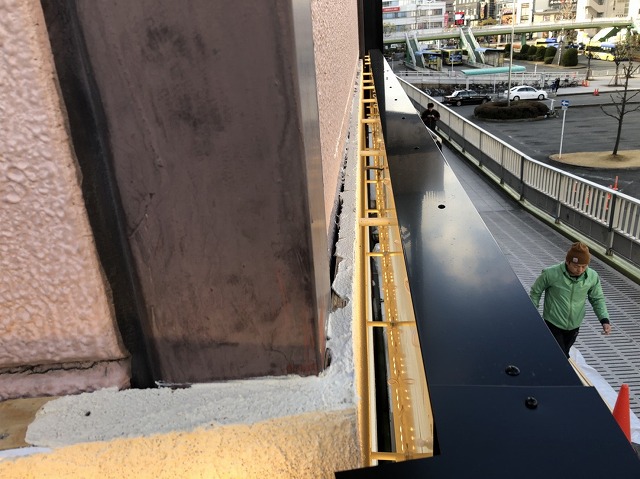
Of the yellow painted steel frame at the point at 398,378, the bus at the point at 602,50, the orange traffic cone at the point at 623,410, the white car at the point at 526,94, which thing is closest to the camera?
the yellow painted steel frame at the point at 398,378

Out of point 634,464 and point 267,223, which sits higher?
point 267,223

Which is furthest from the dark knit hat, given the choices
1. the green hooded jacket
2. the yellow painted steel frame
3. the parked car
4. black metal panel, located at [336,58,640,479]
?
the parked car

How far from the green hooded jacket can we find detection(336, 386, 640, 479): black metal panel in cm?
418

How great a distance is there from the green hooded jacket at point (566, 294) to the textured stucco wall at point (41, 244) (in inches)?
173

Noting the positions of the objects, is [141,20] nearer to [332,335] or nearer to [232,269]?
[232,269]

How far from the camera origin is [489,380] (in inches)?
33.2

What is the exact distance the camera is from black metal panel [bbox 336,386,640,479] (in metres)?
0.62

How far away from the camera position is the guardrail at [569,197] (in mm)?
8344

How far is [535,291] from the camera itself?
4680mm

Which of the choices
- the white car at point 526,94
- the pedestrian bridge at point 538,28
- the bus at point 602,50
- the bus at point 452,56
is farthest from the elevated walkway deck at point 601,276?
the bus at point 602,50

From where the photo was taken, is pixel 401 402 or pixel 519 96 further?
pixel 519 96

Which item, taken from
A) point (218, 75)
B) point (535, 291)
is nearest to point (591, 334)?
point (535, 291)

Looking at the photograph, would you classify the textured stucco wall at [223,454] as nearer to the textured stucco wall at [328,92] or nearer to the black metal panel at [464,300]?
the black metal panel at [464,300]

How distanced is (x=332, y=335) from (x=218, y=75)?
0.53m
